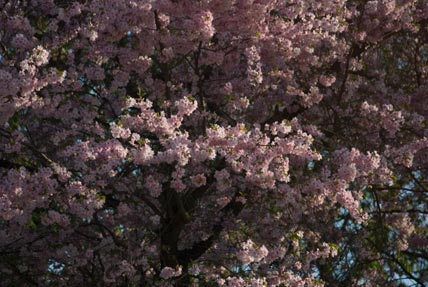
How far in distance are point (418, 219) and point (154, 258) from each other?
6256mm

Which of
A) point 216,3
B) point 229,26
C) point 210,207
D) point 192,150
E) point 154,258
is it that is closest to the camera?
point 192,150

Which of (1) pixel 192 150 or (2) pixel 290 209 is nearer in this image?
(1) pixel 192 150

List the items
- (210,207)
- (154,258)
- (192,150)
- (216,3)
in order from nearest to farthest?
(192,150) < (216,3) < (154,258) < (210,207)

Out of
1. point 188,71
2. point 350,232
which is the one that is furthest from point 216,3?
point 350,232

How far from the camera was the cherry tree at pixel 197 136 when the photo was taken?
861cm

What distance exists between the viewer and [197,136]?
978 centimetres

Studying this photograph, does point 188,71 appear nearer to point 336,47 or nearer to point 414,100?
point 336,47

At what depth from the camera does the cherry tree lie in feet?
28.2

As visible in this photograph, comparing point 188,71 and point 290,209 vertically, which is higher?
point 188,71

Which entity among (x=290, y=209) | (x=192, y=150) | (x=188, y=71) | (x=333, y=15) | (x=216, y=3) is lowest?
(x=192, y=150)

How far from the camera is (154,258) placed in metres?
10.5

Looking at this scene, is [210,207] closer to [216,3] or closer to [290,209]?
[290,209]

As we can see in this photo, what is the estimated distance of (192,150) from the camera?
8219 mm

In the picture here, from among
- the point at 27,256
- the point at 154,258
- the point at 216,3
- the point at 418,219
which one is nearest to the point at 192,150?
the point at 216,3
